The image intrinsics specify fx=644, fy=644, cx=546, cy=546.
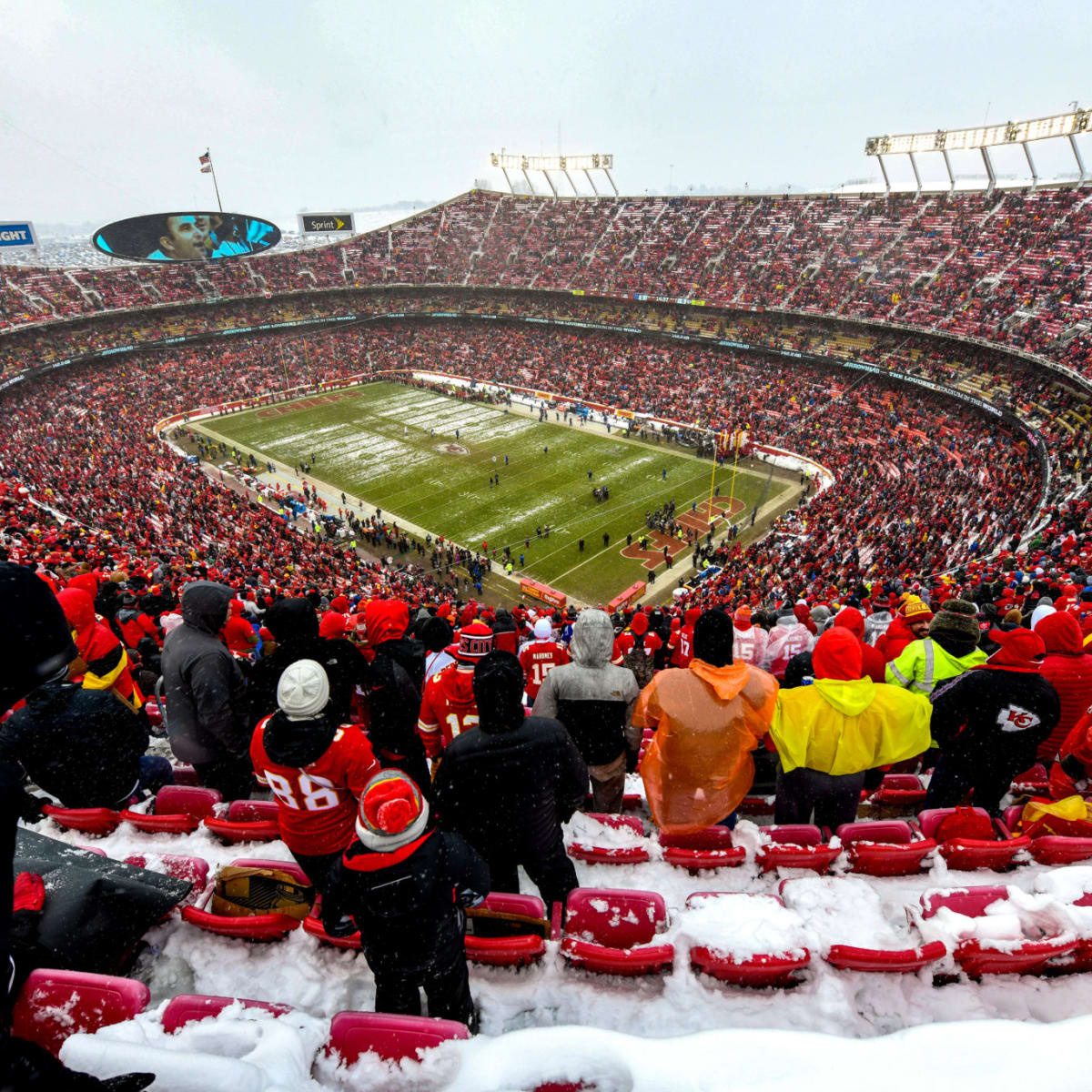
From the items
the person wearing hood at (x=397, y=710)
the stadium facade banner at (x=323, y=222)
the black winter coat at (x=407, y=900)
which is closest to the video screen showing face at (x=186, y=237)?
the stadium facade banner at (x=323, y=222)

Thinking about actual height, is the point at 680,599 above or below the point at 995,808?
above

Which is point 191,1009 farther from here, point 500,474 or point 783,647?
point 500,474

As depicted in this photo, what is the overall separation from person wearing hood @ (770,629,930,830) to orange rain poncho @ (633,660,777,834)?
342 mm

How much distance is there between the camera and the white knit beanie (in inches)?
136

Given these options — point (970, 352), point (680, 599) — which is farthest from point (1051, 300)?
point (680, 599)

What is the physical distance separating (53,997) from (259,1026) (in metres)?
0.97

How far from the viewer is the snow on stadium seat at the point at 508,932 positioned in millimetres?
3564

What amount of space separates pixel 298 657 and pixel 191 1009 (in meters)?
2.79

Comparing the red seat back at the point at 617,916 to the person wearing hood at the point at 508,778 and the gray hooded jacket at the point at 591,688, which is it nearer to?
the person wearing hood at the point at 508,778

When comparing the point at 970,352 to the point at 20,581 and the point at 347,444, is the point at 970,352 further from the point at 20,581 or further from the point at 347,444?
the point at 20,581

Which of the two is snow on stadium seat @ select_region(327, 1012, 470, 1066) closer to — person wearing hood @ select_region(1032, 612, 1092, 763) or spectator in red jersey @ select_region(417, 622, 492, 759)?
spectator in red jersey @ select_region(417, 622, 492, 759)

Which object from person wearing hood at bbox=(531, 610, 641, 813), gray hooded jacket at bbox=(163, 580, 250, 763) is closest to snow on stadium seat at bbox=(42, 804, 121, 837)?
gray hooded jacket at bbox=(163, 580, 250, 763)

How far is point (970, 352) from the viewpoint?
115 feet

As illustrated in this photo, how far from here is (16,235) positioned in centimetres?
4897
